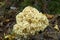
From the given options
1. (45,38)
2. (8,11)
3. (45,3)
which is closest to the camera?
(45,38)

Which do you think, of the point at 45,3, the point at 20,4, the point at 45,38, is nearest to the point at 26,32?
the point at 45,38

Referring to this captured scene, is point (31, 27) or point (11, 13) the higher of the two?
point (31, 27)

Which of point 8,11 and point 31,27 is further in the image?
point 8,11

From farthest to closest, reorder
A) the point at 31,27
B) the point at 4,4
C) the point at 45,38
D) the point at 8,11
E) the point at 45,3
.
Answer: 1. the point at 4,4
2. the point at 8,11
3. the point at 45,3
4. the point at 45,38
5. the point at 31,27

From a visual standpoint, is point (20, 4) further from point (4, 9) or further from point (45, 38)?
point (45, 38)

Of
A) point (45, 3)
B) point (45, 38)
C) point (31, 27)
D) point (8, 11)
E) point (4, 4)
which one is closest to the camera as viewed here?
point (31, 27)

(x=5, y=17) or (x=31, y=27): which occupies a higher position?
(x=31, y=27)

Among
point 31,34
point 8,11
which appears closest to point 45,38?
point 31,34

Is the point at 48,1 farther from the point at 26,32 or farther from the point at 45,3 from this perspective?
the point at 26,32

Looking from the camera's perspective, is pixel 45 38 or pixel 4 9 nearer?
pixel 45 38
